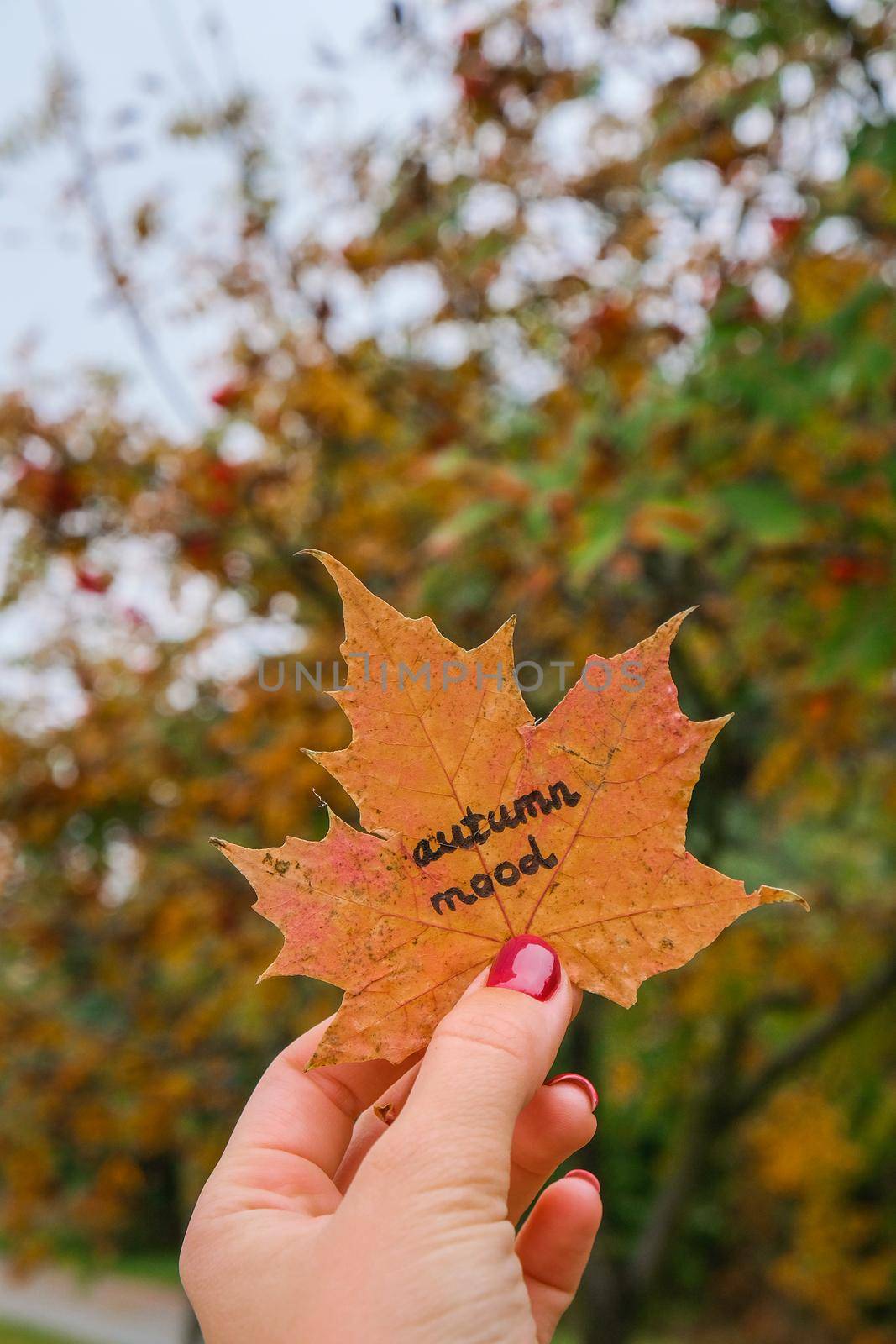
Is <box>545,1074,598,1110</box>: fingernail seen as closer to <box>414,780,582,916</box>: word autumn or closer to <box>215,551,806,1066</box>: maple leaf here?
<box>215,551,806,1066</box>: maple leaf

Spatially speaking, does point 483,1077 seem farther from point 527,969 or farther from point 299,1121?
point 299,1121

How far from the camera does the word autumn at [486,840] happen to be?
94 centimetres

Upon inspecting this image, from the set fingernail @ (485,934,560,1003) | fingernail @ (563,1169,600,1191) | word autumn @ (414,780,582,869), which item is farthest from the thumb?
fingernail @ (563,1169,600,1191)

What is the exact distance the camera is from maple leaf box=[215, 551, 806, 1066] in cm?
90

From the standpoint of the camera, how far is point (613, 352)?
3207 mm

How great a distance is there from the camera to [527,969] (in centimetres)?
93

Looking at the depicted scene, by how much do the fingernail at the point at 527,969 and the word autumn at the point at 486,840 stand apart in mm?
54

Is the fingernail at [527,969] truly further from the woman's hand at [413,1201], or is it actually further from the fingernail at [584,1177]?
the fingernail at [584,1177]

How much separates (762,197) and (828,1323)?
1051cm

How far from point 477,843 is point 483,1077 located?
8.1 inches

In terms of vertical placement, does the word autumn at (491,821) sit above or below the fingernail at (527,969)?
above
